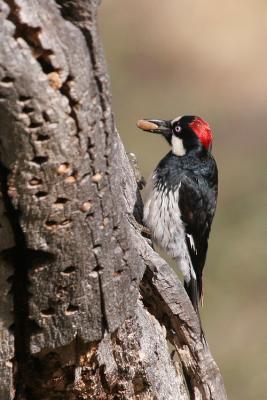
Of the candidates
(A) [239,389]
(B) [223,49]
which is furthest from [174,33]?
(A) [239,389]

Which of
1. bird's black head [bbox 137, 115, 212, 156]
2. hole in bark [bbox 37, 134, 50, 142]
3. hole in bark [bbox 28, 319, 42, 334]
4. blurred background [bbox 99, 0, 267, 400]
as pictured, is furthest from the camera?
blurred background [bbox 99, 0, 267, 400]

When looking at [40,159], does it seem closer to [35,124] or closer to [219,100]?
[35,124]

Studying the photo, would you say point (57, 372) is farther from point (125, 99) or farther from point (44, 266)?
point (125, 99)

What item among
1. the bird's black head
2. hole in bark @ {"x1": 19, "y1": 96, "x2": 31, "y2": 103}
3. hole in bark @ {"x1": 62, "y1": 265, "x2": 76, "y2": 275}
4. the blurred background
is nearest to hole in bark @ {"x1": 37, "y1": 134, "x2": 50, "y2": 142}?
hole in bark @ {"x1": 19, "y1": 96, "x2": 31, "y2": 103}

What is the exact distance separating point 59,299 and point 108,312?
0.18 metres

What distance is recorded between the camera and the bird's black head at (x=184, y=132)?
4.91 meters

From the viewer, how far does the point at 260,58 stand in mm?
11172

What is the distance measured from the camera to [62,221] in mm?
2658

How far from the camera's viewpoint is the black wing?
4918 mm

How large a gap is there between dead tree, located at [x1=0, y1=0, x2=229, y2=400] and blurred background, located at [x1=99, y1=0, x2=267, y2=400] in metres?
3.99

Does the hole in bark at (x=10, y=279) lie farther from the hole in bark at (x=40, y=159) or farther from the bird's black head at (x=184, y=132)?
the bird's black head at (x=184, y=132)

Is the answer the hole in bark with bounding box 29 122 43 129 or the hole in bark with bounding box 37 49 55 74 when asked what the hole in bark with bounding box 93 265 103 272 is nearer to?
the hole in bark with bounding box 29 122 43 129

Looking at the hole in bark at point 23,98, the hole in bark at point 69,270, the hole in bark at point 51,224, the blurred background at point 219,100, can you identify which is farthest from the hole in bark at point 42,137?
the blurred background at point 219,100

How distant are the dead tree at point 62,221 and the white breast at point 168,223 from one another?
3.74ft
